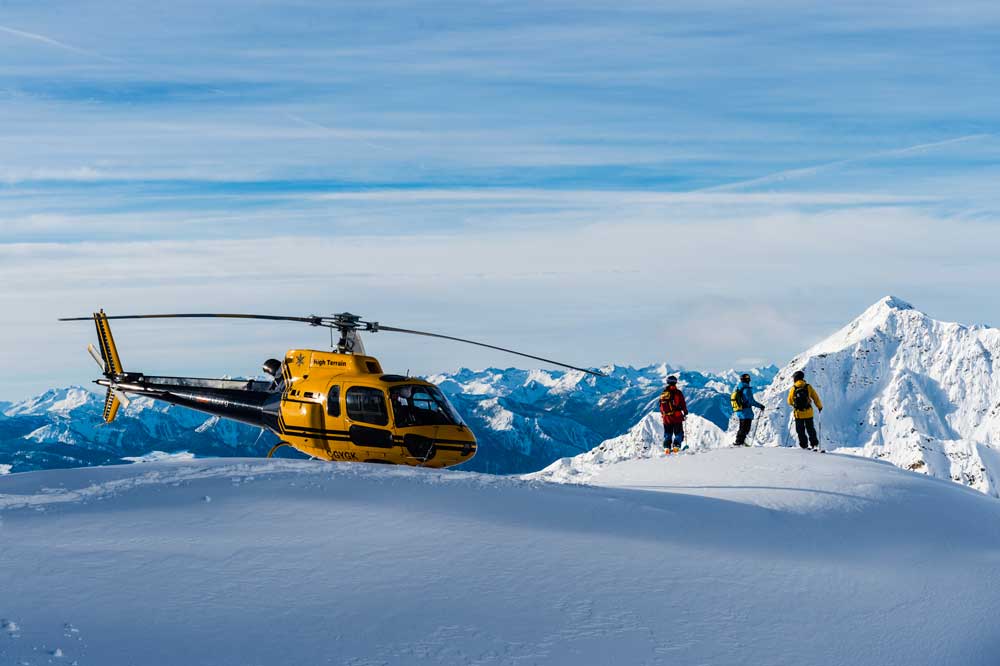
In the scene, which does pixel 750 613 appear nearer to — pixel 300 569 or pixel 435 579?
pixel 435 579

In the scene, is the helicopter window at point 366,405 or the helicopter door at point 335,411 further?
the helicopter door at point 335,411

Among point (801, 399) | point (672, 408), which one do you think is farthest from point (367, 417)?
point (801, 399)

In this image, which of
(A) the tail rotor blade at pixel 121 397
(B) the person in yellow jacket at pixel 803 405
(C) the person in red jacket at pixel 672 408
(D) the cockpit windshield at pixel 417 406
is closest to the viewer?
(D) the cockpit windshield at pixel 417 406

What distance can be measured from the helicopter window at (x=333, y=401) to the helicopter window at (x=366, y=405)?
289mm

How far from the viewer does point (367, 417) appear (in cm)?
2259

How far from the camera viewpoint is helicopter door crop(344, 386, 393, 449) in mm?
22422

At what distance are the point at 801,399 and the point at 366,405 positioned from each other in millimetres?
15127

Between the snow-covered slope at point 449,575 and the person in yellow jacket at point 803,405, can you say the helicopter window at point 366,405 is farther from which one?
the person in yellow jacket at point 803,405

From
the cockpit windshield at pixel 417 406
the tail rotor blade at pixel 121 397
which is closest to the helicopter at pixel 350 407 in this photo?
the cockpit windshield at pixel 417 406

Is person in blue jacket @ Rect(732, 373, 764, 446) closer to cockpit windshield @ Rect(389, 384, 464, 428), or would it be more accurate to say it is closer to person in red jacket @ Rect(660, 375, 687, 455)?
person in red jacket @ Rect(660, 375, 687, 455)

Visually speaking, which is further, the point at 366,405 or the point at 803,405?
the point at 803,405

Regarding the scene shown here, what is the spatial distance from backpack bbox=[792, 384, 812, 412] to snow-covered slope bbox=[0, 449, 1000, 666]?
7916 mm

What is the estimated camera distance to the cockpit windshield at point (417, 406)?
73.4 feet

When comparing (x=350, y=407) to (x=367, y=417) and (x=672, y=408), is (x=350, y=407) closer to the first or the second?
(x=367, y=417)
